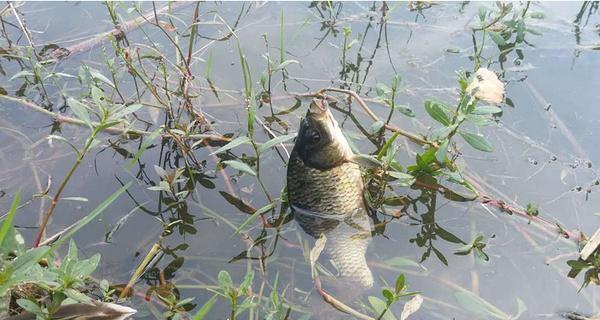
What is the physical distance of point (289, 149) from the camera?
12.2 feet

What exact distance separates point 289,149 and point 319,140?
78 cm

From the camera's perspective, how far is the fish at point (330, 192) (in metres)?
2.96

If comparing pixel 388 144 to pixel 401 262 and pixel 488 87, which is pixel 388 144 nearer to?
pixel 401 262

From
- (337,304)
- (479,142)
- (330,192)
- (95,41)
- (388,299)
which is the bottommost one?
(337,304)

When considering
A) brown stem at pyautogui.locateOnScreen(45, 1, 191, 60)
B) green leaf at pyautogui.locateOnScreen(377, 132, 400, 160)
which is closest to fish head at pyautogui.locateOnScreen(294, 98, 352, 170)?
green leaf at pyautogui.locateOnScreen(377, 132, 400, 160)

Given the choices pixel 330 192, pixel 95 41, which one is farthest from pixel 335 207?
pixel 95 41

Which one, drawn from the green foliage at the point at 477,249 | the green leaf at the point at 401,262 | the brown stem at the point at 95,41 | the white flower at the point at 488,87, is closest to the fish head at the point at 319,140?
the green leaf at the point at 401,262

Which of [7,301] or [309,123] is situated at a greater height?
[309,123]

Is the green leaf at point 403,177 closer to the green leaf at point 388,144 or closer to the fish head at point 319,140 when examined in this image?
the green leaf at point 388,144

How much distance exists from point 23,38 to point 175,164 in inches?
85.6

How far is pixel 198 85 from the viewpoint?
4.28 meters

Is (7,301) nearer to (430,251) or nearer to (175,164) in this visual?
(175,164)

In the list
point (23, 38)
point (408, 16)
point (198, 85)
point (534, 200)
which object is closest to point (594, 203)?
point (534, 200)

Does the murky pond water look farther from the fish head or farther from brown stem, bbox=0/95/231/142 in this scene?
the fish head
